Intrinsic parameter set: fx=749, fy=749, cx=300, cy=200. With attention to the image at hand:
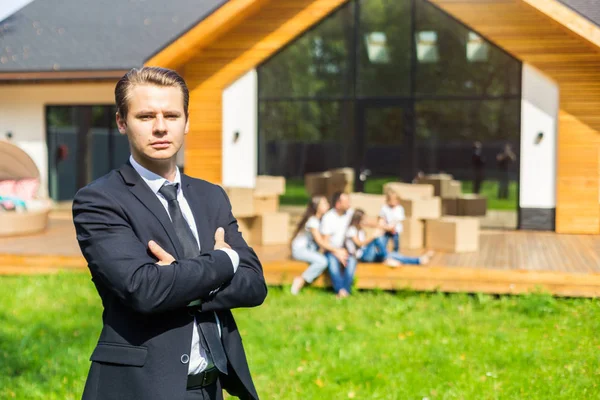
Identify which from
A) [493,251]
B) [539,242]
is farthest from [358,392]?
[539,242]

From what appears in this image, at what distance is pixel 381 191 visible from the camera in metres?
15.1

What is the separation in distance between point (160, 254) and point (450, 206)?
40.5ft

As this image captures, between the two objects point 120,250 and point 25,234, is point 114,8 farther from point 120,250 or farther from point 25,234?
point 120,250

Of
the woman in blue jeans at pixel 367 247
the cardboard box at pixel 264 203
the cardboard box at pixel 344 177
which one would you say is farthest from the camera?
the cardboard box at pixel 344 177

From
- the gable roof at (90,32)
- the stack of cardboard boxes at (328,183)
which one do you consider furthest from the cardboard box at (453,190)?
the gable roof at (90,32)

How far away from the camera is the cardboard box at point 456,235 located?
1077cm

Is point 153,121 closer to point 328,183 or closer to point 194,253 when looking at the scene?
point 194,253

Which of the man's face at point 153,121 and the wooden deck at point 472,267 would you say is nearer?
the man's face at point 153,121

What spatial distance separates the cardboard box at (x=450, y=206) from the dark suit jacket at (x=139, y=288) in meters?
12.0

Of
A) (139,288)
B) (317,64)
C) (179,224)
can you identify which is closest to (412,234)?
(317,64)

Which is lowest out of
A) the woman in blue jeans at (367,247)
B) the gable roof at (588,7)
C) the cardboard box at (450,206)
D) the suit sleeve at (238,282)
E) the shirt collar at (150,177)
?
the woman in blue jeans at (367,247)

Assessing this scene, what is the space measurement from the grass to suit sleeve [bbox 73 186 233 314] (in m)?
12.0

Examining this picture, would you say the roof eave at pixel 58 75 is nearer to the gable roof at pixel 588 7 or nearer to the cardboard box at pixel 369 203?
the cardboard box at pixel 369 203

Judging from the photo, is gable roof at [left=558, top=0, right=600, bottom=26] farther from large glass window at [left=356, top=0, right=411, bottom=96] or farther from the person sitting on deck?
the person sitting on deck
